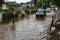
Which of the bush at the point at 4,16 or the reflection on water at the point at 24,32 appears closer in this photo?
the reflection on water at the point at 24,32

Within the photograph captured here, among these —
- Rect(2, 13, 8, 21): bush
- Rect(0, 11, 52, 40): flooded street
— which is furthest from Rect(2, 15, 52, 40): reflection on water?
Rect(2, 13, 8, 21): bush

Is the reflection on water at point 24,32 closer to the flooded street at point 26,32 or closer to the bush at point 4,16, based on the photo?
the flooded street at point 26,32

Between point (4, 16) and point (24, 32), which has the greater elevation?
point (4, 16)

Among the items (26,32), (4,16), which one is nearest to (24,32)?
(26,32)

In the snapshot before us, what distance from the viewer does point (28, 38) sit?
1778 cm

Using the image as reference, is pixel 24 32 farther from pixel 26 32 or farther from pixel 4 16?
pixel 4 16

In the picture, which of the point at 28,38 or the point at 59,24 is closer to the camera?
the point at 28,38

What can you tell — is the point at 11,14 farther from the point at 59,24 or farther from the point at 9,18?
the point at 59,24

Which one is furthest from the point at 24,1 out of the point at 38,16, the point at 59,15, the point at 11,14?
the point at 59,15

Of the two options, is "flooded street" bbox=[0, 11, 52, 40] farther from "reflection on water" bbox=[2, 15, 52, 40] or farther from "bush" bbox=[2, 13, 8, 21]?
"bush" bbox=[2, 13, 8, 21]

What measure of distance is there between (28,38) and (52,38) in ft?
7.20

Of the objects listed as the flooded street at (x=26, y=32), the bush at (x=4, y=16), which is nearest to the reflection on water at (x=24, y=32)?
the flooded street at (x=26, y=32)

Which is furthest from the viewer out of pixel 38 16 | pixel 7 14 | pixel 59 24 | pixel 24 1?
pixel 24 1

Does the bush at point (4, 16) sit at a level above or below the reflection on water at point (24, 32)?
above
